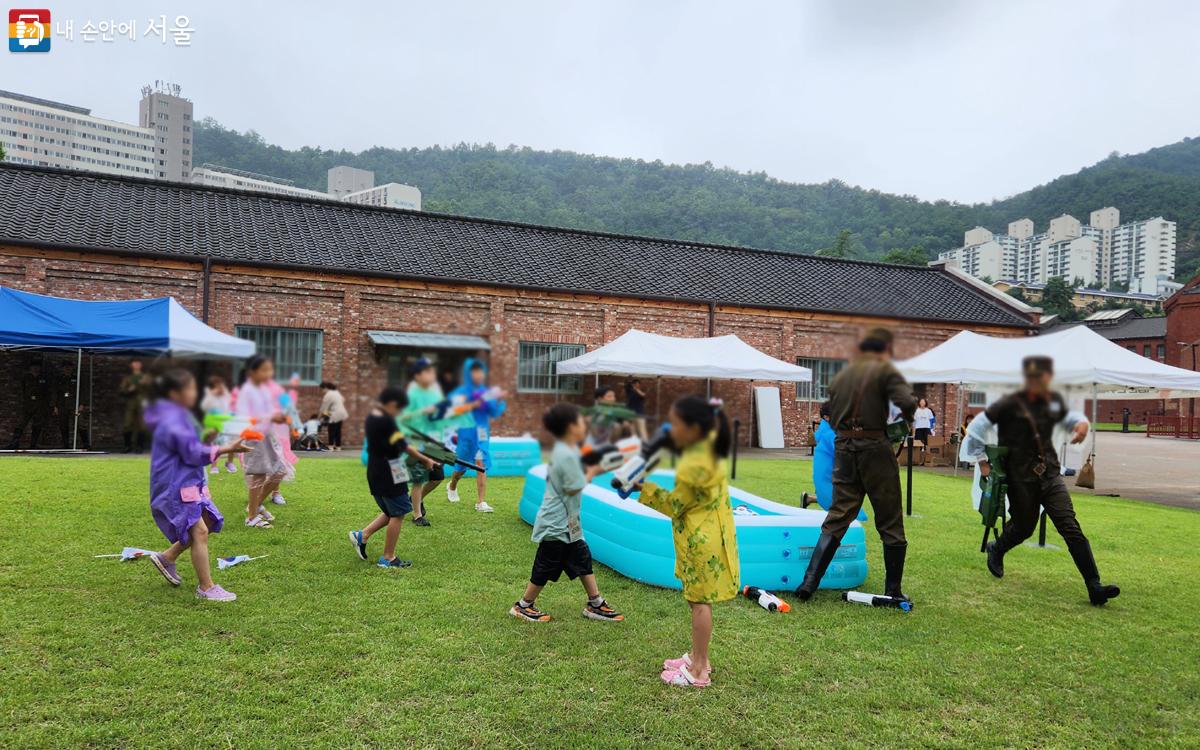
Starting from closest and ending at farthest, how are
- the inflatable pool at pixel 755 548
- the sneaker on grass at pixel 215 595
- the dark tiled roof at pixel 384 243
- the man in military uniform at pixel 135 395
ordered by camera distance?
1. the man in military uniform at pixel 135 395
2. the dark tiled roof at pixel 384 243
3. the sneaker on grass at pixel 215 595
4. the inflatable pool at pixel 755 548

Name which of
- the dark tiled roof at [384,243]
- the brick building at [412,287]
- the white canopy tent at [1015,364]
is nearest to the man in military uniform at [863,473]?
the brick building at [412,287]

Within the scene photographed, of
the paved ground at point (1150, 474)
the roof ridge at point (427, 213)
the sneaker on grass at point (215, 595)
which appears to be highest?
the roof ridge at point (427, 213)

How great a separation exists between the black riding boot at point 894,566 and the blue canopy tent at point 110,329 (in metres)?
6.37

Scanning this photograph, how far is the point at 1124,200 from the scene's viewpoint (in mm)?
4785

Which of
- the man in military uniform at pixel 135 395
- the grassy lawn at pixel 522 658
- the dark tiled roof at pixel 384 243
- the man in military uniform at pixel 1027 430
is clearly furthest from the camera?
the grassy lawn at pixel 522 658

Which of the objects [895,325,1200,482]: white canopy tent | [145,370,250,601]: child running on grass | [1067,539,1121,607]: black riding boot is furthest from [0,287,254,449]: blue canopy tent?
[1067,539,1121,607]: black riding boot

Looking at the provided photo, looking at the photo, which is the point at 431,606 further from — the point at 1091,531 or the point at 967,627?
the point at 1091,531

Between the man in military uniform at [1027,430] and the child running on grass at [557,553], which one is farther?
the child running on grass at [557,553]

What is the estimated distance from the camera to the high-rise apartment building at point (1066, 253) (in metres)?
3.60

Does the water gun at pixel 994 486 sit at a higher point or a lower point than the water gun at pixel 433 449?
lower

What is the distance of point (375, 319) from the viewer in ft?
10.5

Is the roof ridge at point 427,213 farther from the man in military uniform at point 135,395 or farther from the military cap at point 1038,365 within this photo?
the military cap at point 1038,365

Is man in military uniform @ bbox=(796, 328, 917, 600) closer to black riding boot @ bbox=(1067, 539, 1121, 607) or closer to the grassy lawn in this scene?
the grassy lawn

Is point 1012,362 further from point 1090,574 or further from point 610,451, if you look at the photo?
point 1090,574
